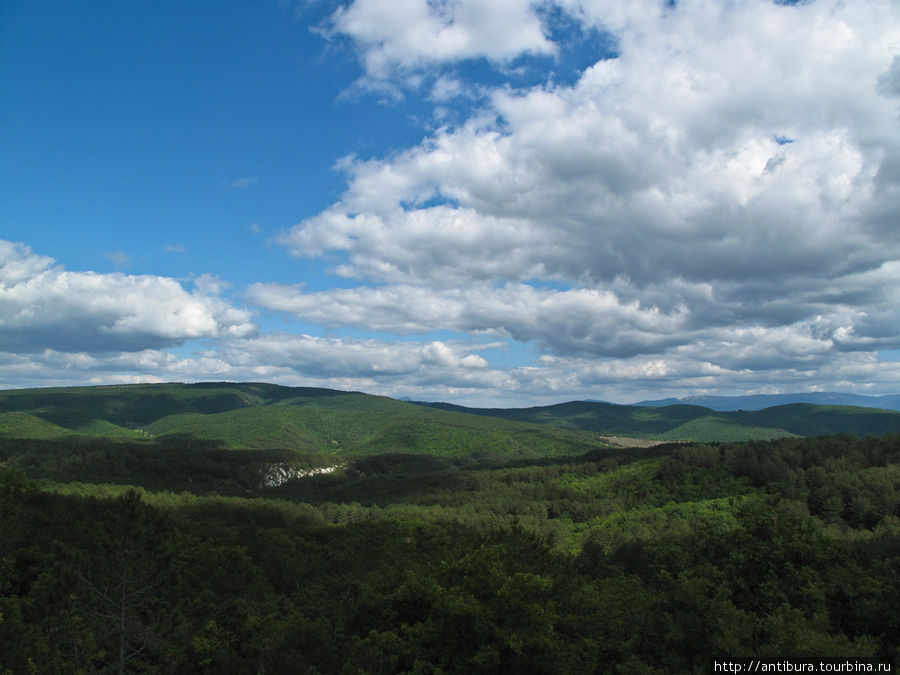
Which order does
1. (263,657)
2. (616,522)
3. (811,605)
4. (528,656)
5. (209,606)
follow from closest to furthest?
(528,656) < (263,657) < (811,605) < (209,606) < (616,522)

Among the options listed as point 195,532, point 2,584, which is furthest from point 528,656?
point 195,532

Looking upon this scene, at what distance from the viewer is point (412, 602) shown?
110ft

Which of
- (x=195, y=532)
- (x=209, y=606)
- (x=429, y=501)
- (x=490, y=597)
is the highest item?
(x=490, y=597)

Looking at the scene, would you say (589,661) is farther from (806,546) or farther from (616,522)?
(616,522)

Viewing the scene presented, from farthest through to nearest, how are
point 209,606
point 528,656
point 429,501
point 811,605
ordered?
point 429,501
point 209,606
point 811,605
point 528,656

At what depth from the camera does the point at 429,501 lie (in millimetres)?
155125

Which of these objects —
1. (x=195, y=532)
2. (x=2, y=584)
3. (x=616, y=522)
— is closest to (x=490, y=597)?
(x=2, y=584)

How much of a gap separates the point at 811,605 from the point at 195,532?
230 ft

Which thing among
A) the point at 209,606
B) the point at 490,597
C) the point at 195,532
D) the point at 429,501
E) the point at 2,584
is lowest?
the point at 429,501

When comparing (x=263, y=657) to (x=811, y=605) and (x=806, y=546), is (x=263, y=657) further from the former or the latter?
(x=806, y=546)

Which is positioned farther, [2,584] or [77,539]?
[77,539]

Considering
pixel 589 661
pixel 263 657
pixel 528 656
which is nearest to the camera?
pixel 528 656

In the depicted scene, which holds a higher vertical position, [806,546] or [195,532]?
[806,546]

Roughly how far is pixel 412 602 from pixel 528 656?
10828 mm
